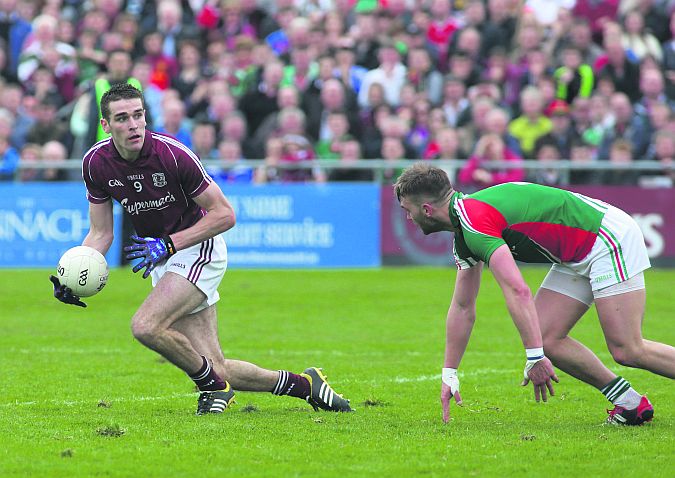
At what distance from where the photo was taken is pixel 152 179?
8.34 metres

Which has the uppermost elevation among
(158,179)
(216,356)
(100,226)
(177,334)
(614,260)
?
(158,179)

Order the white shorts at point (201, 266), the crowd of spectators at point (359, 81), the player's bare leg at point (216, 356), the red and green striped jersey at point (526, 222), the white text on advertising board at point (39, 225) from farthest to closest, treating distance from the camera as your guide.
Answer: the crowd of spectators at point (359, 81), the white text on advertising board at point (39, 225), the player's bare leg at point (216, 356), the white shorts at point (201, 266), the red and green striped jersey at point (526, 222)

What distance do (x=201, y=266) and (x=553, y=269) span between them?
2390 millimetres

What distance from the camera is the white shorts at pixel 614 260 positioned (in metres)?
7.69

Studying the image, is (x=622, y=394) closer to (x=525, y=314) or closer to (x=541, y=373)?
(x=541, y=373)

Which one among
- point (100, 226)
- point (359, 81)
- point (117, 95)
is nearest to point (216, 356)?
point (100, 226)

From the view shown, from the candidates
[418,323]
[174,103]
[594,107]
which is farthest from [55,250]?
[594,107]

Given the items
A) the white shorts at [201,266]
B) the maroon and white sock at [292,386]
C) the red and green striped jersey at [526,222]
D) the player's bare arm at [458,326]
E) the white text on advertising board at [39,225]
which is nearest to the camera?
the red and green striped jersey at [526,222]

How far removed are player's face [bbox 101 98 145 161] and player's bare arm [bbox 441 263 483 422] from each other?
232cm

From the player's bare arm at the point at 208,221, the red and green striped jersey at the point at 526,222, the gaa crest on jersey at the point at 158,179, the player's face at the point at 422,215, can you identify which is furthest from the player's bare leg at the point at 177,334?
the red and green striped jersey at the point at 526,222

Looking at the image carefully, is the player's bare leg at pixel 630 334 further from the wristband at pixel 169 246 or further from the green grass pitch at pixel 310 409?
the wristband at pixel 169 246

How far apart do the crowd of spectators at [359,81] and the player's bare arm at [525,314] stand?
10864 mm

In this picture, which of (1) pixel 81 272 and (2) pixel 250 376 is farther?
(2) pixel 250 376

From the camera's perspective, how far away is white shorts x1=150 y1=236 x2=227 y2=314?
844 centimetres
